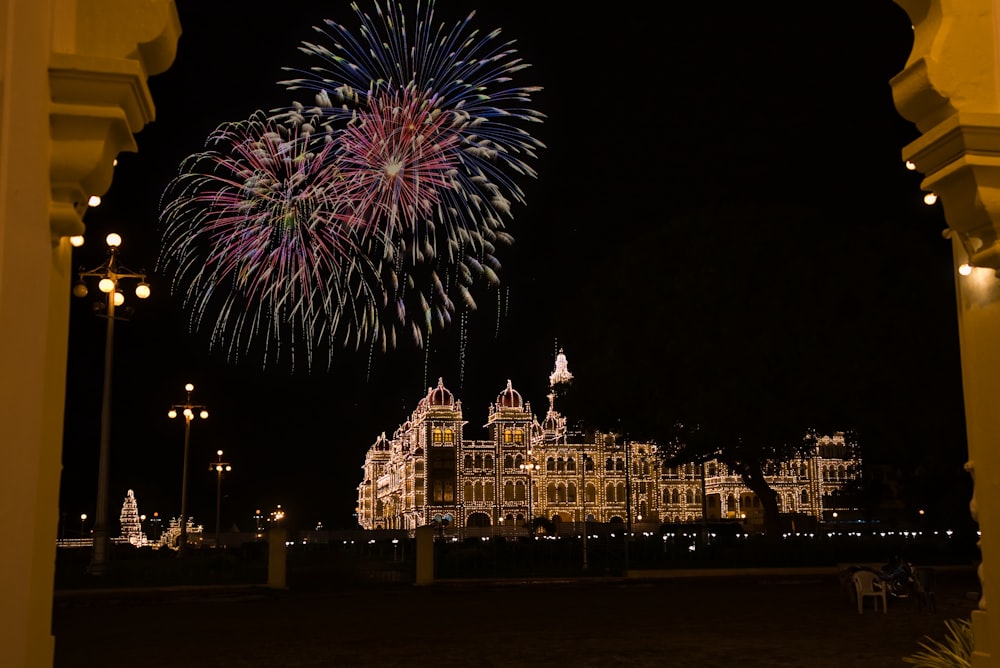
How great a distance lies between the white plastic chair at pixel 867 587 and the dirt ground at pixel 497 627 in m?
0.33

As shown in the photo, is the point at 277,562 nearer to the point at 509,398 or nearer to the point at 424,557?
the point at 424,557

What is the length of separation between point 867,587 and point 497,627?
665 centimetres

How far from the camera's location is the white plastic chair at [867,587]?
18.4 metres

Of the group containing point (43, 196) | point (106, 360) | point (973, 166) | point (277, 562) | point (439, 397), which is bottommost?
point (277, 562)

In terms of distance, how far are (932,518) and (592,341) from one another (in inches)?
654

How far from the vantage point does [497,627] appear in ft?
54.5

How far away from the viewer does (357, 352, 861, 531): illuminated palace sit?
111375mm

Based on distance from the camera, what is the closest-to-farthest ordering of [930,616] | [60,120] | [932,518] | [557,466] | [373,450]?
[60,120] → [930,616] → [932,518] → [557,466] → [373,450]

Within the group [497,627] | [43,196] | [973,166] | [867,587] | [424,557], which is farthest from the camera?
[424,557]

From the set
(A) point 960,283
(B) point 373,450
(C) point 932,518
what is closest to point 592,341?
(C) point 932,518

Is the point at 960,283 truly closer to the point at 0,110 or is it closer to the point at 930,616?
the point at 0,110

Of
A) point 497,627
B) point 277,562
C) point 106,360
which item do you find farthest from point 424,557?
point 497,627

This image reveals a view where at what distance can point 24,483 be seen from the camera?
441 cm

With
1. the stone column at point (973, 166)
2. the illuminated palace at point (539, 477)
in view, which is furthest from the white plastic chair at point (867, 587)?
the illuminated palace at point (539, 477)
